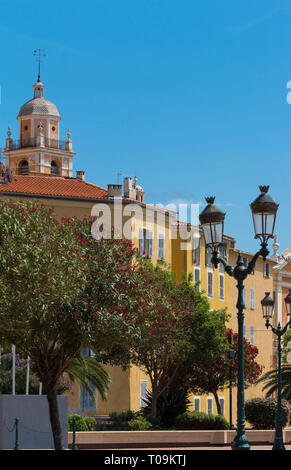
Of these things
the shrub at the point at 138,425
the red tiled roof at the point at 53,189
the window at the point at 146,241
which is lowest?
the shrub at the point at 138,425

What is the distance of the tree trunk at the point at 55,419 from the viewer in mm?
29641

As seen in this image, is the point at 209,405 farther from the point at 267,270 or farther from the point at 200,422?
the point at 200,422

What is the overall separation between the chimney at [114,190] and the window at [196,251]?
8.23 metres

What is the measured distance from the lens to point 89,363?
45.8 m

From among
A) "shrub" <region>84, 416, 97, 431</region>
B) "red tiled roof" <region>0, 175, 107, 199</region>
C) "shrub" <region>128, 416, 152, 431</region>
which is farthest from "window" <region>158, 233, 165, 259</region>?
"shrub" <region>128, 416, 152, 431</region>

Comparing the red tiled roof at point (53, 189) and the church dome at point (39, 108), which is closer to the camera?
the red tiled roof at point (53, 189)

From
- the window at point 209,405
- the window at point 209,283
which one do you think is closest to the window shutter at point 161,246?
the window at point 209,283

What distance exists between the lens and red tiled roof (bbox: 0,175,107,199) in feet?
199

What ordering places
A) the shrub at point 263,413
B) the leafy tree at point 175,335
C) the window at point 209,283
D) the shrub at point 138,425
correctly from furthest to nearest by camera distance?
the window at point 209,283 → the shrub at point 263,413 → the leafy tree at point 175,335 → the shrub at point 138,425

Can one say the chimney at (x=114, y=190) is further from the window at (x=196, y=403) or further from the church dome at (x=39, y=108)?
the church dome at (x=39, y=108)

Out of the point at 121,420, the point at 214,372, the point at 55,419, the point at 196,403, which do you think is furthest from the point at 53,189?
the point at 55,419

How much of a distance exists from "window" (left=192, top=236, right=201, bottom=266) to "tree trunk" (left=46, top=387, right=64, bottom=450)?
38.1m

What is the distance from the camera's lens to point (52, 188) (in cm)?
6241

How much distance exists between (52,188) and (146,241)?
6796mm
